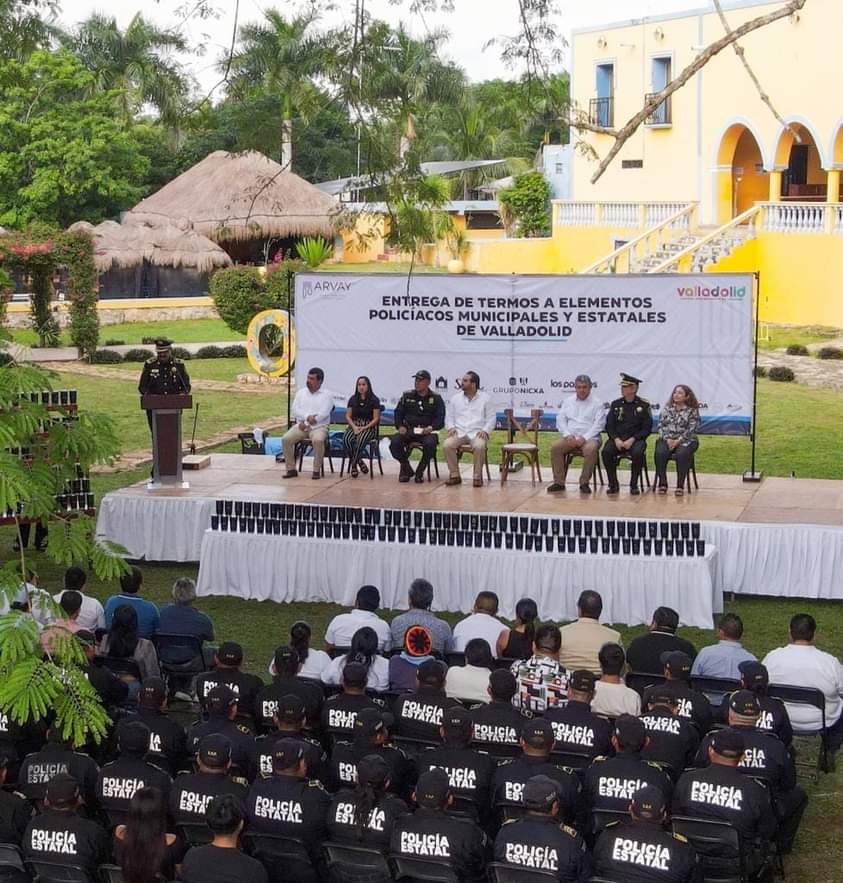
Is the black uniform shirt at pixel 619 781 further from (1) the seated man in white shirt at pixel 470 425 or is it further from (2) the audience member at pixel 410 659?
(1) the seated man in white shirt at pixel 470 425

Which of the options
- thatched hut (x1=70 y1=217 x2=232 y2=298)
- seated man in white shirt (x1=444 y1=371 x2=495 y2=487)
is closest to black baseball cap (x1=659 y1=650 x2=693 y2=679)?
seated man in white shirt (x1=444 y1=371 x2=495 y2=487)

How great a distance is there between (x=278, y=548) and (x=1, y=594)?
20.6ft

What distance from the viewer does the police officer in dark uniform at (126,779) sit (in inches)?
283

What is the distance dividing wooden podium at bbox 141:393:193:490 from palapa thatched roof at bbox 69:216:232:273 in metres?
25.5

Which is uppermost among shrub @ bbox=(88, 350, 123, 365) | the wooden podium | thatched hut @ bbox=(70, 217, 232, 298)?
thatched hut @ bbox=(70, 217, 232, 298)

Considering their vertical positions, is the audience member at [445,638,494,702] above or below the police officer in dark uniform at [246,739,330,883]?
above

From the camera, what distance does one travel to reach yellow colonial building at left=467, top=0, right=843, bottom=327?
104 ft

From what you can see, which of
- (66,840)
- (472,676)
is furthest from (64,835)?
(472,676)

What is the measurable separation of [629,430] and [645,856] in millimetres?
9254

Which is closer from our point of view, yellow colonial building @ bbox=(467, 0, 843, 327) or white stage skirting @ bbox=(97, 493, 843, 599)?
white stage skirting @ bbox=(97, 493, 843, 599)

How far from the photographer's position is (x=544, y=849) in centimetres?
637

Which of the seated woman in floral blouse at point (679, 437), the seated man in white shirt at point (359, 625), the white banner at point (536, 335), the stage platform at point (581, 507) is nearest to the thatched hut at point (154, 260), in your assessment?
the white banner at point (536, 335)

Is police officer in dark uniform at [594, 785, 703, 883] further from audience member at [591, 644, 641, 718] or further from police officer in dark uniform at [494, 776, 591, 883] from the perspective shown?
audience member at [591, 644, 641, 718]

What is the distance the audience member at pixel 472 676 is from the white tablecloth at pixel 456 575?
376cm
